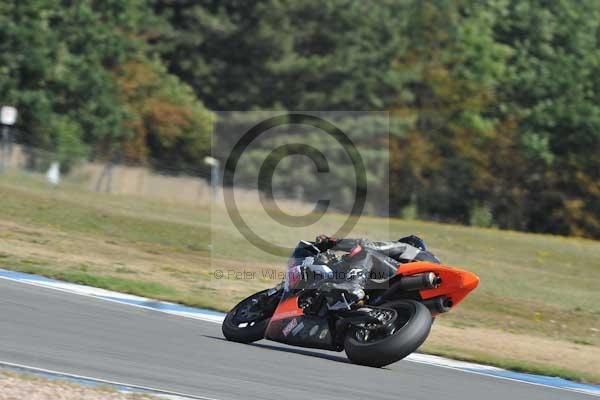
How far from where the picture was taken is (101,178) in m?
37.7

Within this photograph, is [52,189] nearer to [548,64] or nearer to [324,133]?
[324,133]

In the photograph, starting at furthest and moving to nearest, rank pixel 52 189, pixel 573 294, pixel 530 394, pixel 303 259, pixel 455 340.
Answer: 1. pixel 52 189
2. pixel 573 294
3. pixel 455 340
4. pixel 303 259
5. pixel 530 394

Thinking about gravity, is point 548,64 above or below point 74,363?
above

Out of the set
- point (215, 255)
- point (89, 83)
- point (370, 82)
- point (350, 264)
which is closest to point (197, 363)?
point (350, 264)

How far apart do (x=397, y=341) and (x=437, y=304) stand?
726mm

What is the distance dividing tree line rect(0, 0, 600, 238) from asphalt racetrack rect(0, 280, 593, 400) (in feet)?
103

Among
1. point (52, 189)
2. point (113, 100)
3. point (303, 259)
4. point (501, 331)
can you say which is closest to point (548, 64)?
point (113, 100)

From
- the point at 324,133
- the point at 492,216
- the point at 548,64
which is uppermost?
the point at 548,64

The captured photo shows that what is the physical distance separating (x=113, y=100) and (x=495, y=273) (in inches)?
1025

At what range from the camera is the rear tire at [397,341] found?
903cm

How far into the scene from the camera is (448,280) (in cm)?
953

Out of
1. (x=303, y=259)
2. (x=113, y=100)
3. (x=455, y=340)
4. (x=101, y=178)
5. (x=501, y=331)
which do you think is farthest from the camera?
(x=113, y=100)

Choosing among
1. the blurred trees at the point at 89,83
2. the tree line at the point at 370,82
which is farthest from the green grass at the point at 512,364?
the tree line at the point at 370,82

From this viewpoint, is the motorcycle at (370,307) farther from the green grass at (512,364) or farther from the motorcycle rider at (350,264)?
the green grass at (512,364)
